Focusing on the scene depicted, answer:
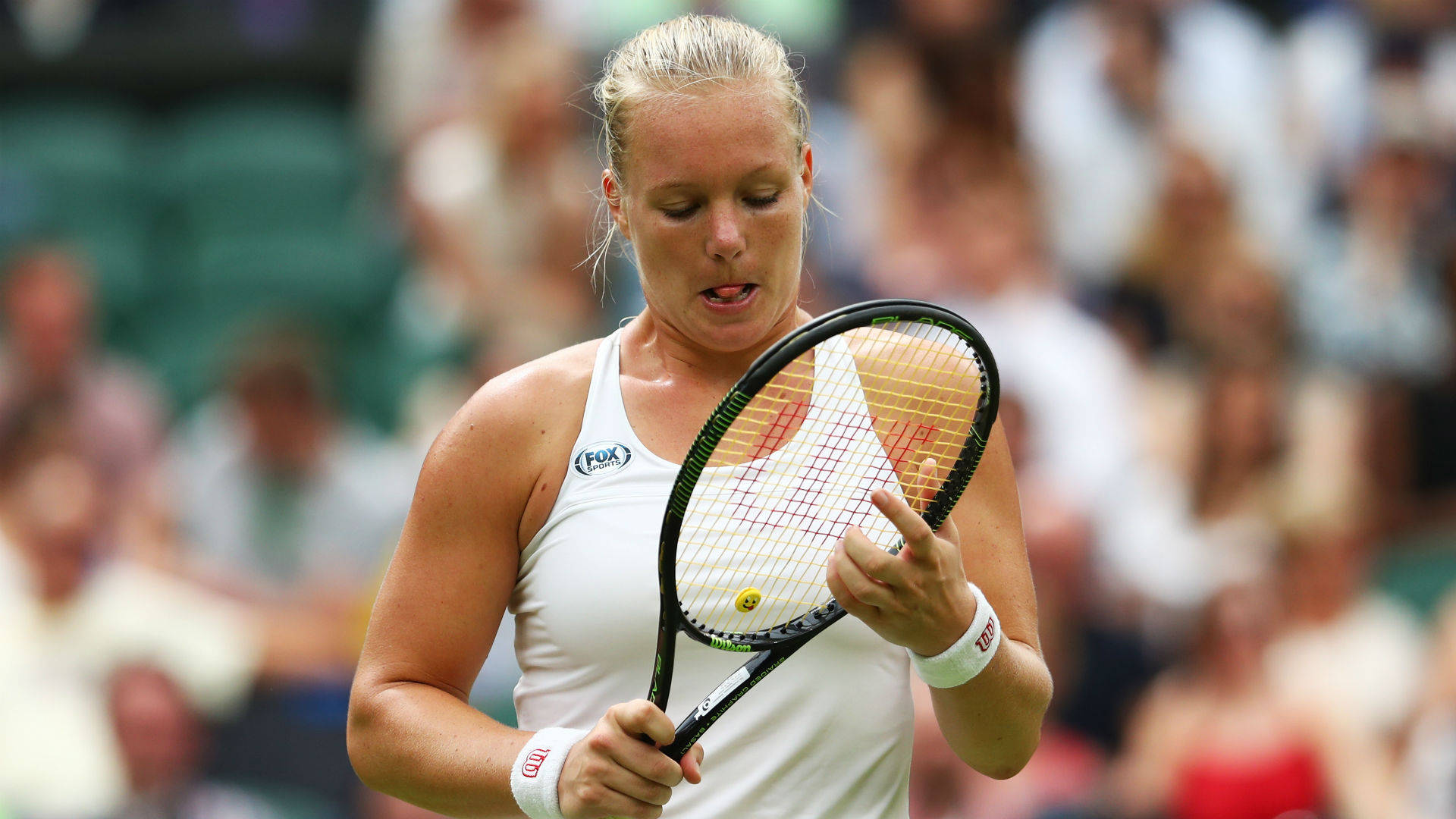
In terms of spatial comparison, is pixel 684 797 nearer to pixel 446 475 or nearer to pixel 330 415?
pixel 446 475

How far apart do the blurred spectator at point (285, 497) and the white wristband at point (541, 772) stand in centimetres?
412

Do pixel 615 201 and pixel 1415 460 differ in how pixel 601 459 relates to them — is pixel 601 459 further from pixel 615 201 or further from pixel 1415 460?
pixel 1415 460

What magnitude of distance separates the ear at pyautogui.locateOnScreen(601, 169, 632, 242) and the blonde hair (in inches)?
0.8

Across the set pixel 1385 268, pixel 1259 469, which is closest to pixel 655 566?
pixel 1259 469

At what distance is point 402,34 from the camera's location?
326 inches

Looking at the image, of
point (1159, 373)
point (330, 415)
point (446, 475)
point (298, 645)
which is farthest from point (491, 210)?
point (446, 475)

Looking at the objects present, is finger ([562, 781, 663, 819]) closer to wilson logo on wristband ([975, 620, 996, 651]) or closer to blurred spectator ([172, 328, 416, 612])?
wilson logo on wristband ([975, 620, 996, 651])

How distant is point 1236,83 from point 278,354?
→ 416cm

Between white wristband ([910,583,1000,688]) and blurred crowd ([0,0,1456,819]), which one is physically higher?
blurred crowd ([0,0,1456,819])

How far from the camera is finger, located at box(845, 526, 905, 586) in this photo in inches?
86.0

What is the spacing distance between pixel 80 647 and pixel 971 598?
4.40 meters

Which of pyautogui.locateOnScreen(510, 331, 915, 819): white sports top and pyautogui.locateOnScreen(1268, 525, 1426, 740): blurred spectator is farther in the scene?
pyautogui.locateOnScreen(1268, 525, 1426, 740): blurred spectator

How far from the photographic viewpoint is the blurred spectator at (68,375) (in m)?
6.77

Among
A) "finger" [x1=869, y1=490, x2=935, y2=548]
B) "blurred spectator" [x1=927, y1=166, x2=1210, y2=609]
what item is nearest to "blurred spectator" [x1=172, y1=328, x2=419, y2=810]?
"blurred spectator" [x1=927, y1=166, x2=1210, y2=609]
